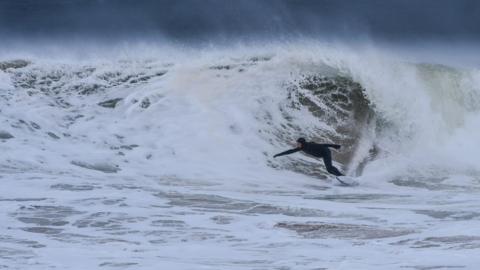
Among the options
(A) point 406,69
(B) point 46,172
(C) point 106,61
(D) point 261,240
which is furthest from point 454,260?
(C) point 106,61

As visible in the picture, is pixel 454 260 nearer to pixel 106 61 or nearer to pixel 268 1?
pixel 106 61

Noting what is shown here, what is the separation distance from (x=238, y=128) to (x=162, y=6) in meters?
9.99

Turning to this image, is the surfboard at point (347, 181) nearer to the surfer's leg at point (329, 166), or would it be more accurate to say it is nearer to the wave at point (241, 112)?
the surfer's leg at point (329, 166)

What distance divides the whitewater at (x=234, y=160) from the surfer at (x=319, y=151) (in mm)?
209

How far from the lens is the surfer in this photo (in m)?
13.4

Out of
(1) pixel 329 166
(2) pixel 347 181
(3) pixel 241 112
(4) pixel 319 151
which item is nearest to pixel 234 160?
(4) pixel 319 151

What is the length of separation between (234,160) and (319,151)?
1336 millimetres

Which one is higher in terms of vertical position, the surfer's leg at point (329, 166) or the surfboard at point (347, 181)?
the surfer's leg at point (329, 166)

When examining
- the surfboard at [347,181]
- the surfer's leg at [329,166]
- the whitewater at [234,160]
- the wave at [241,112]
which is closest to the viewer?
the whitewater at [234,160]

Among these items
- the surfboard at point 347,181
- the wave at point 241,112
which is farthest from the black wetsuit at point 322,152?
the wave at point 241,112

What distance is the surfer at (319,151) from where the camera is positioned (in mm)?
13406

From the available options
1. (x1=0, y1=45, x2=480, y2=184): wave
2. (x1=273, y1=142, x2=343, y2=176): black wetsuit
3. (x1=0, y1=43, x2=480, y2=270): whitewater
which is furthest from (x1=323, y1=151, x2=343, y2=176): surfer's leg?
(x1=0, y1=45, x2=480, y2=184): wave

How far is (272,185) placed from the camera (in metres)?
12.9

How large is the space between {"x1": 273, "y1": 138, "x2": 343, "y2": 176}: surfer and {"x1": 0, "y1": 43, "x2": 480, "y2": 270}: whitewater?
0.69 feet
